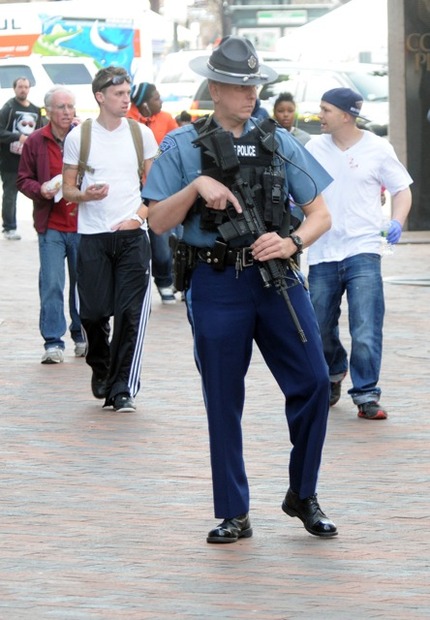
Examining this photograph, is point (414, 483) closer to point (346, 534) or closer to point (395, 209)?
point (346, 534)

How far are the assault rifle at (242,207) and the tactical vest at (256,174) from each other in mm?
23

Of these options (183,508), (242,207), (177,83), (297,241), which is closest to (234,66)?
(242,207)

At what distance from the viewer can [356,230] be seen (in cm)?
912

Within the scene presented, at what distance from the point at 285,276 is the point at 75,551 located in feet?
4.22

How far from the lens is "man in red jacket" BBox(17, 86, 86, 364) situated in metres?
11.0

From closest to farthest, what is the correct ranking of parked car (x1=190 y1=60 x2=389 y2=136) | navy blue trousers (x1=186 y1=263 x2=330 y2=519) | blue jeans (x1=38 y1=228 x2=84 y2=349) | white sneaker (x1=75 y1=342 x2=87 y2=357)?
navy blue trousers (x1=186 y1=263 x2=330 y2=519) < blue jeans (x1=38 y1=228 x2=84 y2=349) < white sneaker (x1=75 y1=342 x2=87 y2=357) < parked car (x1=190 y1=60 x2=389 y2=136)

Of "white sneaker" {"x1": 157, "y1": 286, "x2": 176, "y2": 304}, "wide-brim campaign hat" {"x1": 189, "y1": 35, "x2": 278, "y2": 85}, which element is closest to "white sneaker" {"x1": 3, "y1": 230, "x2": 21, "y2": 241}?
"white sneaker" {"x1": 157, "y1": 286, "x2": 176, "y2": 304}

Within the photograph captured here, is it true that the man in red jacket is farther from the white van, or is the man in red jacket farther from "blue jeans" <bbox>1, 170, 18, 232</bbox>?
the white van

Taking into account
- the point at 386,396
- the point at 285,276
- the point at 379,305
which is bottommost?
the point at 386,396

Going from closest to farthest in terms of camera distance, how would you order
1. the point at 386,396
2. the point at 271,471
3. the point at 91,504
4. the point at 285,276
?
the point at 285,276
the point at 91,504
the point at 271,471
the point at 386,396

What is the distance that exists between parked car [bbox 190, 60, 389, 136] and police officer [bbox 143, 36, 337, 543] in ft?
66.7

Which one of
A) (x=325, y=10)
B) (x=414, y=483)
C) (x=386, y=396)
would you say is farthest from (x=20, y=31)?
(x=414, y=483)

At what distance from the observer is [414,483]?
7.44m

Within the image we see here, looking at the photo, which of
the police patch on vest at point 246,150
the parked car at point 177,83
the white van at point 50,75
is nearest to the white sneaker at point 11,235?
the parked car at point 177,83
